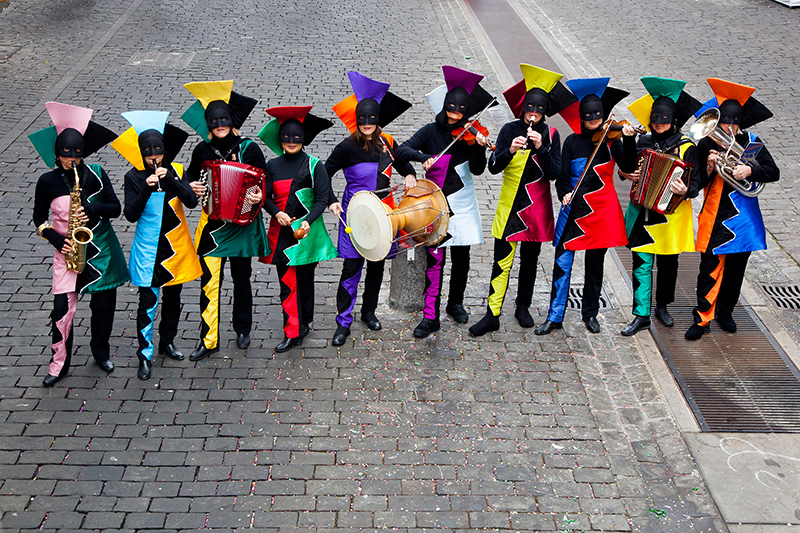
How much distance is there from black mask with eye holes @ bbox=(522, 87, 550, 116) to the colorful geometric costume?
238mm

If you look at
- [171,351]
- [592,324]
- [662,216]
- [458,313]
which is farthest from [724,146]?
[171,351]

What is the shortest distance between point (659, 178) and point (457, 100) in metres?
1.76

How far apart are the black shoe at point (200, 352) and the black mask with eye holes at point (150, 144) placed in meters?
1.60

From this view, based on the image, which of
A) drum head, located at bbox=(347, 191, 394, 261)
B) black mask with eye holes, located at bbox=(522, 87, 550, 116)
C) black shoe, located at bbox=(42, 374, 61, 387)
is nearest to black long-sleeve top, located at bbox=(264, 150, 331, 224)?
drum head, located at bbox=(347, 191, 394, 261)

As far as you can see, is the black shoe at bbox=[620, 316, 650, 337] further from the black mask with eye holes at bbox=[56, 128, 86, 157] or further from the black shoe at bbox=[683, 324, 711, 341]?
the black mask with eye holes at bbox=[56, 128, 86, 157]

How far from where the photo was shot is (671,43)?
51.2 ft

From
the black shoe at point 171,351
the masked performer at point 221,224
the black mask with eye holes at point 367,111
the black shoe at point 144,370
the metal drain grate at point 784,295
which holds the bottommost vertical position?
the metal drain grate at point 784,295

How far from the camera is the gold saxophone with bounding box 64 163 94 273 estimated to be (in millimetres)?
5770

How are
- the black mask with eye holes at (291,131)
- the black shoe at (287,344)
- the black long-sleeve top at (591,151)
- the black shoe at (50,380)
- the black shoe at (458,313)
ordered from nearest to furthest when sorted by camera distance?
the black shoe at (50,380)
the black mask with eye holes at (291,131)
the black long-sleeve top at (591,151)
the black shoe at (287,344)
the black shoe at (458,313)

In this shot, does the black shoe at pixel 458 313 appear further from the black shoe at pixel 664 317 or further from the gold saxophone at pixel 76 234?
the gold saxophone at pixel 76 234

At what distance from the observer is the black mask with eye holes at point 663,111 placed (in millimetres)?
6324

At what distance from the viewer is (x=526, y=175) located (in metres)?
6.54

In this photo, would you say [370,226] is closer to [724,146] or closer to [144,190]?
[144,190]

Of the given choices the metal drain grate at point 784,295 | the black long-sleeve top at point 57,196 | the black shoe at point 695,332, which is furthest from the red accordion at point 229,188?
the metal drain grate at point 784,295
